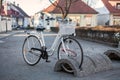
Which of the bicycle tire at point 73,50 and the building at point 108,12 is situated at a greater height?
the building at point 108,12

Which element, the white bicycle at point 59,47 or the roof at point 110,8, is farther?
the roof at point 110,8

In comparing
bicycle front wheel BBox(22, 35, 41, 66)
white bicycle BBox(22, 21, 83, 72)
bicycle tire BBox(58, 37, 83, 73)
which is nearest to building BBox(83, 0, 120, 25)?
bicycle front wheel BBox(22, 35, 41, 66)

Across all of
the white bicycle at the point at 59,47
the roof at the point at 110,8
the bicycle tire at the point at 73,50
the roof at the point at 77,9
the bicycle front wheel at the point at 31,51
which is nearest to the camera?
the bicycle tire at the point at 73,50

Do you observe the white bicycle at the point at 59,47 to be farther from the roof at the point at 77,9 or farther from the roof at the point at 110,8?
the roof at the point at 110,8

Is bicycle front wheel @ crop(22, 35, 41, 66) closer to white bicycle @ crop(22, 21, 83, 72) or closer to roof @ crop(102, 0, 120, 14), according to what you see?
white bicycle @ crop(22, 21, 83, 72)

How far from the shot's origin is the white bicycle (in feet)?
27.9

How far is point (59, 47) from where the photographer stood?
29.7 ft

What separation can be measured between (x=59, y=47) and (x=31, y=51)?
119 cm

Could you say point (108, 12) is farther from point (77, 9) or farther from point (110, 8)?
point (77, 9)

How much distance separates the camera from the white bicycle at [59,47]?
851 cm

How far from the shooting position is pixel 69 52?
873 cm

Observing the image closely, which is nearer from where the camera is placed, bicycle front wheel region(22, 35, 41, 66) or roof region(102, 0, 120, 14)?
bicycle front wheel region(22, 35, 41, 66)

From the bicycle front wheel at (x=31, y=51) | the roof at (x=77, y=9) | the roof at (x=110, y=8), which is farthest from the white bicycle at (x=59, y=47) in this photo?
the roof at (x=110, y=8)

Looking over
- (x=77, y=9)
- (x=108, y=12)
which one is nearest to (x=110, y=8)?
(x=108, y=12)
